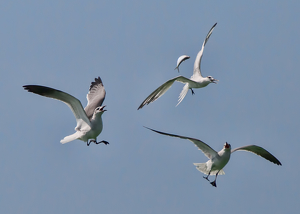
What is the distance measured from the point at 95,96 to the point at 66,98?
285cm

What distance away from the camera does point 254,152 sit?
15211 millimetres

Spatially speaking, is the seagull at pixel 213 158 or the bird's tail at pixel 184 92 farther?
the bird's tail at pixel 184 92

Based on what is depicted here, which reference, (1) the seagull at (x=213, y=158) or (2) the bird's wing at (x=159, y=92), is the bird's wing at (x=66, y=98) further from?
(1) the seagull at (x=213, y=158)

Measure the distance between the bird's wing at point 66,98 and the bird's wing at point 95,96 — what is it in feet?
2.53

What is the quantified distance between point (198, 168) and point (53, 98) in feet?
14.1

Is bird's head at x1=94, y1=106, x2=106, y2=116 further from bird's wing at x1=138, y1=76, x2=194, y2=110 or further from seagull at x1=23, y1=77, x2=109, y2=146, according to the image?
bird's wing at x1=138, y1=76, x2=194, y2=110

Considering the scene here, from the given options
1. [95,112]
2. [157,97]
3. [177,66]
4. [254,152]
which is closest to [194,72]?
[177,66]

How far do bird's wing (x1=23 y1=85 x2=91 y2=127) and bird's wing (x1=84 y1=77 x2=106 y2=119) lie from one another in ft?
2.53

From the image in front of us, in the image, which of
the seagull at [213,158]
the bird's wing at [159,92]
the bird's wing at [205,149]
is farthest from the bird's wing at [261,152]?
the bird's wing at [159,92]

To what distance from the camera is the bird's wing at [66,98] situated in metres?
12.7

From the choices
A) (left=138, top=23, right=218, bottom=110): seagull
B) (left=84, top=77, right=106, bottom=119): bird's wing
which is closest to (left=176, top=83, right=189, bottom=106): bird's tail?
(left=138, top=23, right=218, bottom=110): seagull

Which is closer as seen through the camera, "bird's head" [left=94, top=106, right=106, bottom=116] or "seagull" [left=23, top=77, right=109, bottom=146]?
"seagull" [left=23, top=77, right=109, bottom=146]

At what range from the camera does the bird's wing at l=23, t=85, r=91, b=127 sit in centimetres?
1268

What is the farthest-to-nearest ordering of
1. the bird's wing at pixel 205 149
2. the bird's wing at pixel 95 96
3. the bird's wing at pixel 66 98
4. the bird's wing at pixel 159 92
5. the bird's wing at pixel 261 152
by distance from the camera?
1. the bird's wing at pixel 159 92
2. the bird's wing at pixel 95 96
3. the bird's wing at pixel 261 152
4. the bird's wing at pixel 205 149
5. the bird's wing at pixel 66 98
